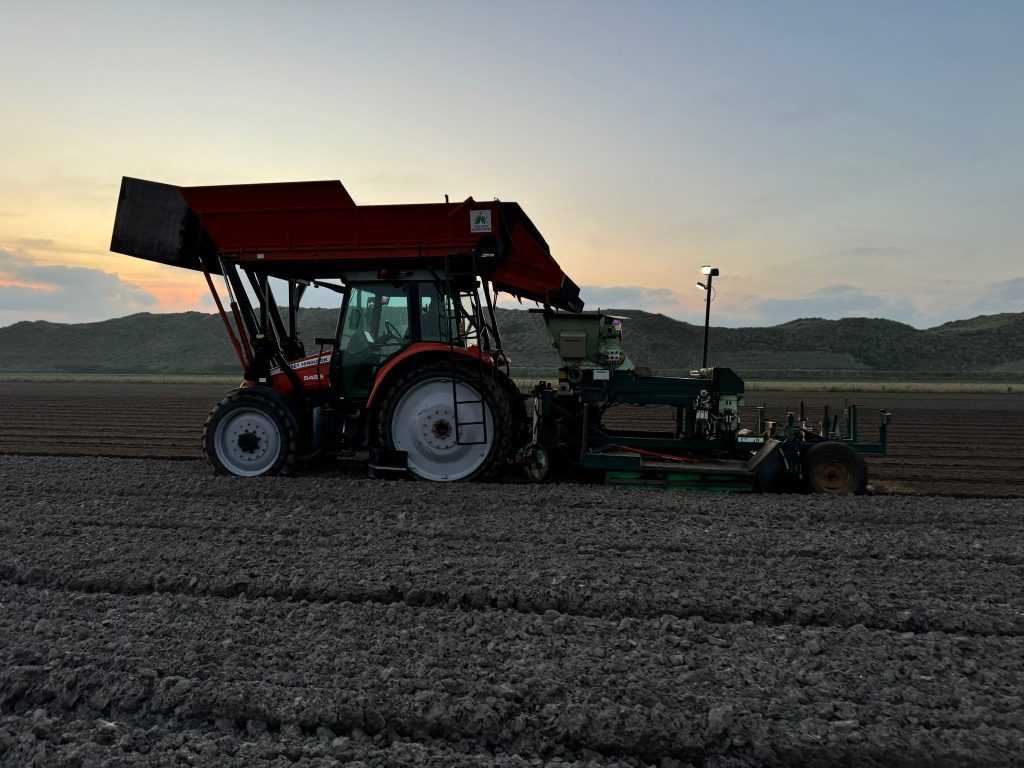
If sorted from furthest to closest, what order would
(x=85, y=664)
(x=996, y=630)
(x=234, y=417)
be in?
(x=234, y=417) → (x=996, y=630) → (x=85, y=664)

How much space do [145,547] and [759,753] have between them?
14.2 ft

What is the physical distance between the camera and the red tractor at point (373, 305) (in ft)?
24.9

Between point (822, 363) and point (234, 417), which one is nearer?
point (234, 417)

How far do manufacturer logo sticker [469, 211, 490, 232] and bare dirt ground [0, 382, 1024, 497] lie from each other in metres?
5.32

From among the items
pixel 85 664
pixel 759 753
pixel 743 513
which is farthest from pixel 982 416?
pixel 85 664

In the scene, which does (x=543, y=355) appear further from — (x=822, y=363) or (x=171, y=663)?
(x=171, y=663)

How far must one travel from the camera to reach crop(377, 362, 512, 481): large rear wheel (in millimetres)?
7504

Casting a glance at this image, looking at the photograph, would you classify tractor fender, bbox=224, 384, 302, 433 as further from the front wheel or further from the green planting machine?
the green planting machine

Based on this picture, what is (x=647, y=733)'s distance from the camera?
2822mm

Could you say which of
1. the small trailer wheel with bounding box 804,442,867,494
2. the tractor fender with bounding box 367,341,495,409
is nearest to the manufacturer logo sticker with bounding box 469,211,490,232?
the tractor fender with bounding box 367,341,495,409

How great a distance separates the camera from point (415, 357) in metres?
7.67

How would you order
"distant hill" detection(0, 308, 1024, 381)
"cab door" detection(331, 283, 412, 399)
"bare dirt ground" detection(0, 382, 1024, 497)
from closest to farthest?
"cab door" detection(331, 283, 412, 399), "bare dirt ground" detection(0, 382, 1024, 497), "distant hill" detection(0, 308, 1024, 381)

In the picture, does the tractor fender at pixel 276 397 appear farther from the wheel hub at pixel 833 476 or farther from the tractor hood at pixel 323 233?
the wheel hub at pixel 833 476

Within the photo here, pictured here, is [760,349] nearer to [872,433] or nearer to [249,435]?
[872,433]
